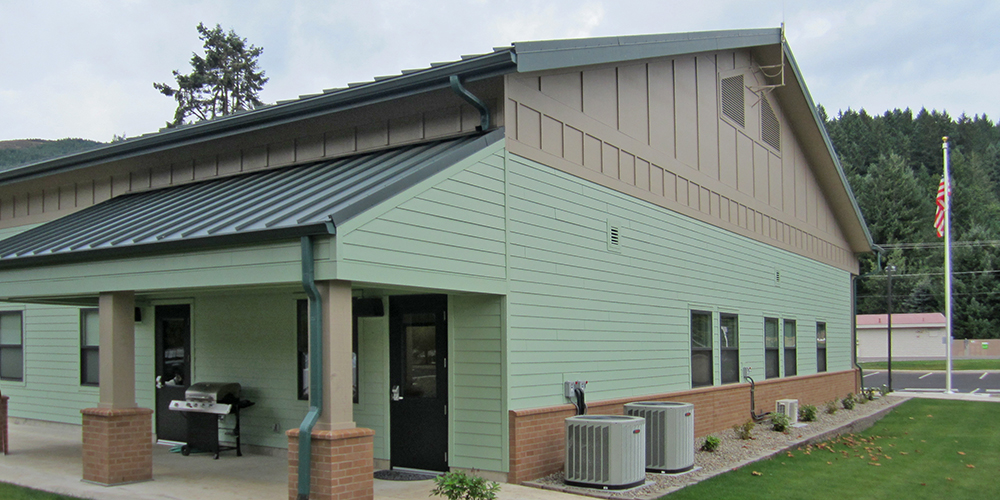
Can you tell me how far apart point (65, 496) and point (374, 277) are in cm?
446

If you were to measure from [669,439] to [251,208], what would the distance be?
20.4 ft

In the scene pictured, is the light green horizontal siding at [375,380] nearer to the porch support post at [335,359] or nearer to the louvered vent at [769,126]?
the porch support post at [335,359]

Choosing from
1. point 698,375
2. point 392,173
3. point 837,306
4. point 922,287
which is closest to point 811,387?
point 837,306

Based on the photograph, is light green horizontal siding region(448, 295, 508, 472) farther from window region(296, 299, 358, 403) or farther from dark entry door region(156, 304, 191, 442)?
dark entry door region(156, 304, 191, 442)

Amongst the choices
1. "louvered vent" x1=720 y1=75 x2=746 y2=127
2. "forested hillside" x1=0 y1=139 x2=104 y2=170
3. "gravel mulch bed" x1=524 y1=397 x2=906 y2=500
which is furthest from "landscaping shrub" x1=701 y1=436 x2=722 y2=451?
"forested hillside" x1=0 y1=139 x2=104 y2=170

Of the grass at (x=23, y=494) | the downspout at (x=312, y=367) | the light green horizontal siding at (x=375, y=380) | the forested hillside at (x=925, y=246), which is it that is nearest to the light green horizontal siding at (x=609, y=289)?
the light green horizontal siding at (x=375, y=380)

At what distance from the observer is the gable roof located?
9.63m

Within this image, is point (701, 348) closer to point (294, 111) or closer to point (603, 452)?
point (603, 452)

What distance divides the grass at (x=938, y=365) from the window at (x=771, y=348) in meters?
33.5

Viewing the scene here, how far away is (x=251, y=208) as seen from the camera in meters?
9.35

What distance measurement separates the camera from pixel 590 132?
1184cm

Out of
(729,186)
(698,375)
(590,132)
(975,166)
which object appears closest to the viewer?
(590,132)

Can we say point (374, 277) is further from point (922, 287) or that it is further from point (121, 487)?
point (922, 287)

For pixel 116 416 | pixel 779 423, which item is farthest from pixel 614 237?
pixel 116 416
